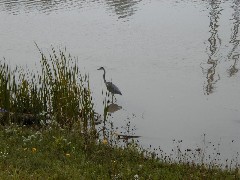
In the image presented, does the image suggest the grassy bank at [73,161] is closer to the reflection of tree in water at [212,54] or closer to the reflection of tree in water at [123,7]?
the reflection of tree in water at [212,54]

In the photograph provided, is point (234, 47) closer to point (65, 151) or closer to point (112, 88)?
point (112, 88)

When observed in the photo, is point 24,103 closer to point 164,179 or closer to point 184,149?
point 184,149

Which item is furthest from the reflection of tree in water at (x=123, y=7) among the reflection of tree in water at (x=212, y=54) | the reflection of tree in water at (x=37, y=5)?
the reflection of tree in water at (x=212, y=54)

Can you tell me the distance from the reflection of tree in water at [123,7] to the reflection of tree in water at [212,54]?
572 centimetres

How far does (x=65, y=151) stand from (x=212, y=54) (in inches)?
427

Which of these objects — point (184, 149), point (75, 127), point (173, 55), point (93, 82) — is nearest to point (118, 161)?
point (75, 127)

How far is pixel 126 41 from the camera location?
2050 cm

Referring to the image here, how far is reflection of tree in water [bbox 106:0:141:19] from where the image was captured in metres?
28.1

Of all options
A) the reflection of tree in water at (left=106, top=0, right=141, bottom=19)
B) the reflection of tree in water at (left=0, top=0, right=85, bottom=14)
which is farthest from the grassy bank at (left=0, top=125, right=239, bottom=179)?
the reflection of tree in water at (left=0, top=0, right=85, bottom=14)

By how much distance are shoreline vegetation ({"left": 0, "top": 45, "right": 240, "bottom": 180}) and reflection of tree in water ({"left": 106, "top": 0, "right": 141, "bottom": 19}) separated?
1732 centimetres

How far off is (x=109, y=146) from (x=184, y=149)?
7.31ft

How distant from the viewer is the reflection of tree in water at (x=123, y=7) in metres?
28.1

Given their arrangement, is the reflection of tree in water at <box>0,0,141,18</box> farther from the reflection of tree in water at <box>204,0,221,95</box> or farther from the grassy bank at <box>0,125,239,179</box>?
the grassy bank at <box>0,125,239,179</box>

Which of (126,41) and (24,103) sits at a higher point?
(126,41)
